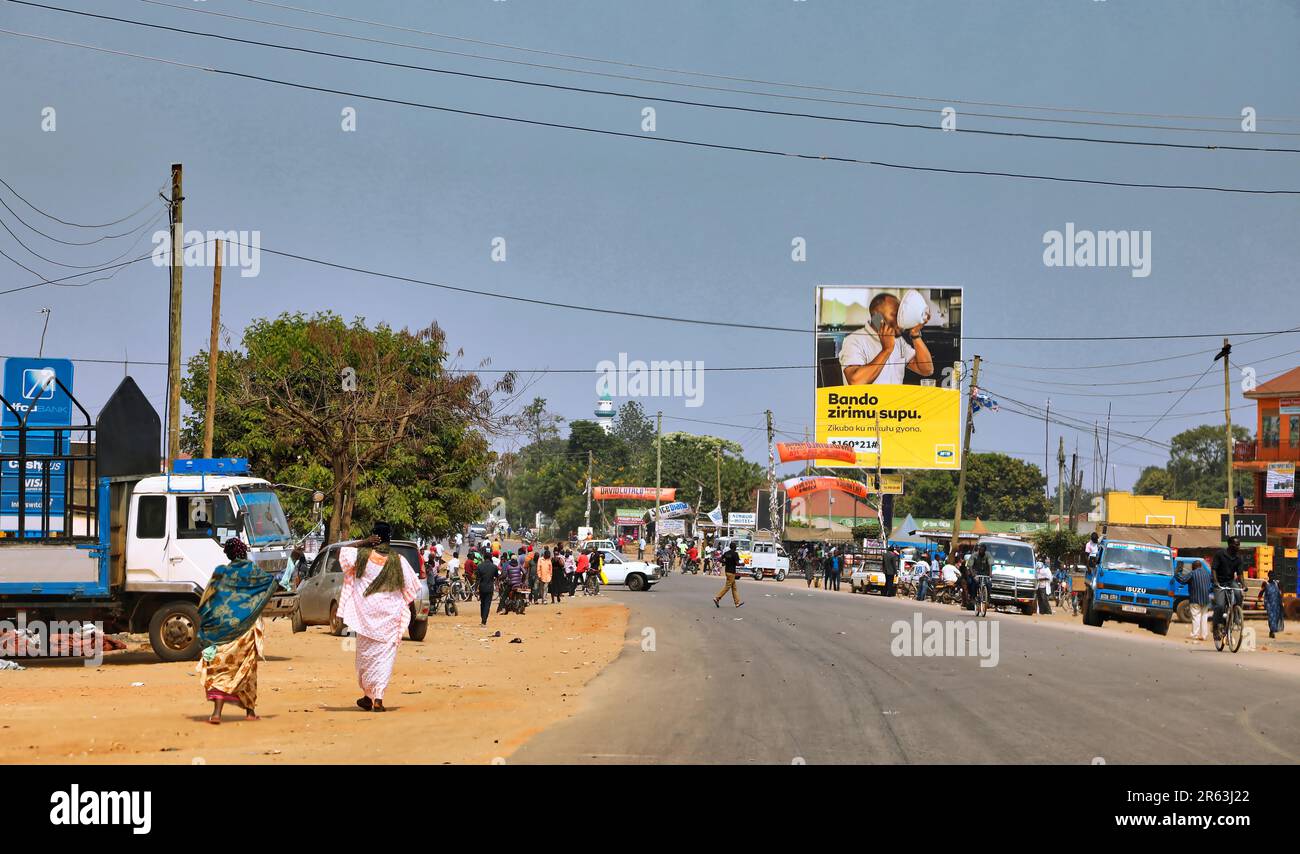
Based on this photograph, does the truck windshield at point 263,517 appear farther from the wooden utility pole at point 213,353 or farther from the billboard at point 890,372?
the billboard at point 890,372

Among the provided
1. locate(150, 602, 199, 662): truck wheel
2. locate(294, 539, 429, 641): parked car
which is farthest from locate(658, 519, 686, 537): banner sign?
locate(150, 602, 199, 662): truck wheel

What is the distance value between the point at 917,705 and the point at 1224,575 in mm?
12919

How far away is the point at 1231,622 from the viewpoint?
920 inches

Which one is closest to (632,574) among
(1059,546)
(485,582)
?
(1059,546)

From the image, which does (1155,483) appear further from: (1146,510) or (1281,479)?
(1281,479)

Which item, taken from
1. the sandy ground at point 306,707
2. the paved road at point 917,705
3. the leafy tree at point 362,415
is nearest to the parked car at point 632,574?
the leafy tree at point 362,415

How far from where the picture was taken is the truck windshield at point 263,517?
21312 mm

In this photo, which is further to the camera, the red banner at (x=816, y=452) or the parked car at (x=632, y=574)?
the red banner at (x=816, y=452)

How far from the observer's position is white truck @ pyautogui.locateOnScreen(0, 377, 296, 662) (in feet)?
62.2

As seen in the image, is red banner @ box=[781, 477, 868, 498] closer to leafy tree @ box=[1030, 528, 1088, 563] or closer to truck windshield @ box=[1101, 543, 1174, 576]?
leafy tree @ box=[1030, 528, 1088, 563]

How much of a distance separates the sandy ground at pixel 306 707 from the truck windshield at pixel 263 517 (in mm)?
1921
